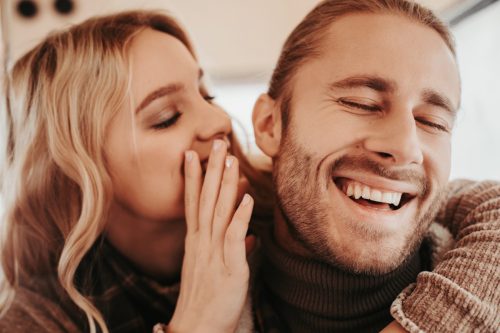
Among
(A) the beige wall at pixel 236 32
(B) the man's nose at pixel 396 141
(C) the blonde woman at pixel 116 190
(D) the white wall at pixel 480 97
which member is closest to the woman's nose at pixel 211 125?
(C) the blonde woman at pixel 116 190

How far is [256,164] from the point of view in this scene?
157 centimetres

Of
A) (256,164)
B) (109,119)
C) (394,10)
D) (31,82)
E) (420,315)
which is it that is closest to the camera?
(420,315)

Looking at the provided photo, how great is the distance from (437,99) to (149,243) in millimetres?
889

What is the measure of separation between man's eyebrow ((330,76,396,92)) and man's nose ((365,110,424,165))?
6cm

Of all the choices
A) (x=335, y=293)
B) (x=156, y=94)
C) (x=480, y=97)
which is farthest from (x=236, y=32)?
(x=335, y=293)

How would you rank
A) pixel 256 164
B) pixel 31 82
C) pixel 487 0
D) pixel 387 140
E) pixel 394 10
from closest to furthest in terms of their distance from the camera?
pixel 387 140 → pixel 394 10 → pixel 31 82 → pixel 487 0 → pixel 256 164

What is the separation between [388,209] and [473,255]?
0.62ft

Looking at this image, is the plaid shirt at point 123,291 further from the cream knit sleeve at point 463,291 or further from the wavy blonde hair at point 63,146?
the cream knit sleeve at point 463,291

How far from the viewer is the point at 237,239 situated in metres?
0.95

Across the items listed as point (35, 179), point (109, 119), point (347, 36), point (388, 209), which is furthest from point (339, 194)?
point (35, 179)

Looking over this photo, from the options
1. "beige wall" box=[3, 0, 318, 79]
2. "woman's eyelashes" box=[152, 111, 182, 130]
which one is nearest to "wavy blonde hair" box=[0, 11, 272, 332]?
"woman's eyelashes" box=[152, 111, 182, 130]

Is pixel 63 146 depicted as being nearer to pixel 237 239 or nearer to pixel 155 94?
pixel 155 94

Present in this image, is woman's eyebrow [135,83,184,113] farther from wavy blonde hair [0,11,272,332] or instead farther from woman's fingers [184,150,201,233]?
woman's fingers [184,150,201,233]

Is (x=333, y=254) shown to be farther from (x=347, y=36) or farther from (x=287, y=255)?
(x=347, y=36)
